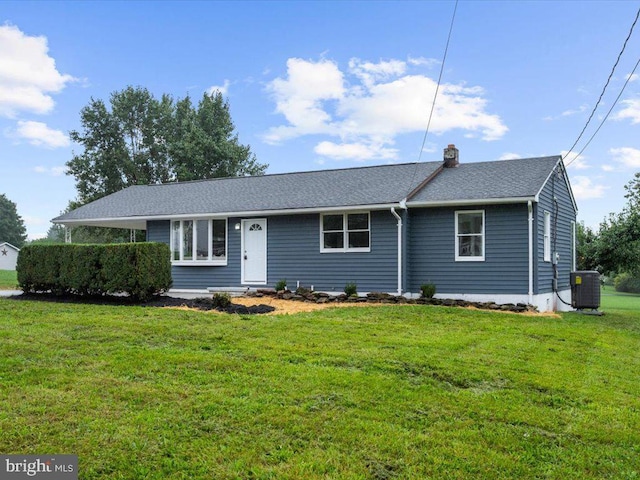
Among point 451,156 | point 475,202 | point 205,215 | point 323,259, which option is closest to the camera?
point 475,202

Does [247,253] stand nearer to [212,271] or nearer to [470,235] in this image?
[212,271]

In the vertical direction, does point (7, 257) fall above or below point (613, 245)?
below

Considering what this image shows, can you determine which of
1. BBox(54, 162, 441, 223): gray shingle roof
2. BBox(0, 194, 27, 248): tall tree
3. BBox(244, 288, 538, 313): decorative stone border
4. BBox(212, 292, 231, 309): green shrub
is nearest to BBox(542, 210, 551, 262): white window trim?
BBox(244, 288, 538, 313): decorative stone border

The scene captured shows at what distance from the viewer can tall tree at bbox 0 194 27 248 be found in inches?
2692

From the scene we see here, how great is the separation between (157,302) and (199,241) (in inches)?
182

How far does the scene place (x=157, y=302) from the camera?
12.0 metres

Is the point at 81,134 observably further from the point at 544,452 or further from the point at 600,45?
the point at 544,452

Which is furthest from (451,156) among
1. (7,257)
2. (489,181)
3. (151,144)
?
(7,257)

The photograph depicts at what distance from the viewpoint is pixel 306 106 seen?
24750 mm

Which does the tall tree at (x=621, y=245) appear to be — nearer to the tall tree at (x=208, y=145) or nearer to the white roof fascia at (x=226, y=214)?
the white roof fascia at (x=226, y=214)

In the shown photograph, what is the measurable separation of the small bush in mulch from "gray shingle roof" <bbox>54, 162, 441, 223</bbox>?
4107 mm

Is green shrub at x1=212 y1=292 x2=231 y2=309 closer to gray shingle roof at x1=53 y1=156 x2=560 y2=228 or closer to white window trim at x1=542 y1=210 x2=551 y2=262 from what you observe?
gray shingle roof at x1=53 y1=156 x2=560 y2=228

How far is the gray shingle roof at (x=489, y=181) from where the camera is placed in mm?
13008

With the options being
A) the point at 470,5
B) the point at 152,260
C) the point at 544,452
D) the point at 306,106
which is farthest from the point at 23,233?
the point at 544,452
